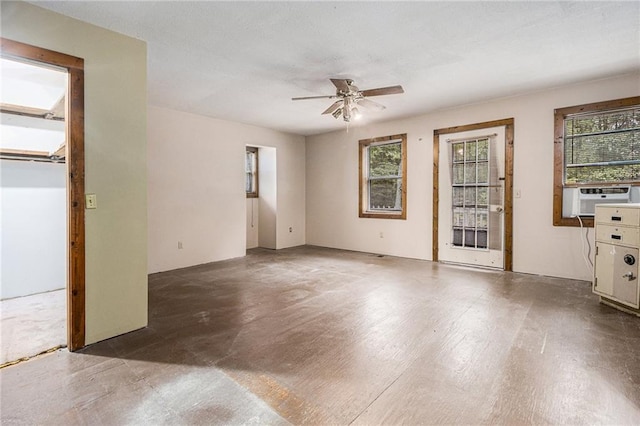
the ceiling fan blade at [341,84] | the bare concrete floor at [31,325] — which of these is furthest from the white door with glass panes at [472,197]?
the bare concrete floor at [31,325]

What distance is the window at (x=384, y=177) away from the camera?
6000mm

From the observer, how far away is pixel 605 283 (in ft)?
11.0

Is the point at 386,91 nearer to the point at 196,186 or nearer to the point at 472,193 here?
the point at 472,193

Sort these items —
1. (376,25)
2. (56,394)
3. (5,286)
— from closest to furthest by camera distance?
(56,394) → (376,25) → (5,286)

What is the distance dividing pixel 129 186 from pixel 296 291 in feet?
7.09

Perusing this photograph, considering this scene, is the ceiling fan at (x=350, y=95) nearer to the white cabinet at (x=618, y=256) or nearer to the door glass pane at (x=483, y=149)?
the door glass pane at (x=483, y=149)

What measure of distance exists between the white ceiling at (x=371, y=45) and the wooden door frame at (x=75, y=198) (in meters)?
0.53

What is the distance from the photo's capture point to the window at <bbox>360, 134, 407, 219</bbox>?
6.00 m

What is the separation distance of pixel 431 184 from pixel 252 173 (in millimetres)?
3922

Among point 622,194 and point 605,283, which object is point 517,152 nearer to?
point 622,194

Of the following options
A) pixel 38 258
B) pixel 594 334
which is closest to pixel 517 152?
pixel 594 334

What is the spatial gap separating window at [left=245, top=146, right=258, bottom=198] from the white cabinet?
5.95m

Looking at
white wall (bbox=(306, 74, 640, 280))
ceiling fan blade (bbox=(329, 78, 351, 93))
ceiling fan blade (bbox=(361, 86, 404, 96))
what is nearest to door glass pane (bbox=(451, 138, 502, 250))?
white wall (bbox=(306, 74, 640, 280))

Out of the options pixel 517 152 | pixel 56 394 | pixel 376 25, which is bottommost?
pixel 56 394
